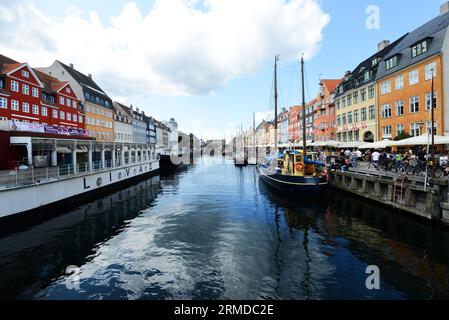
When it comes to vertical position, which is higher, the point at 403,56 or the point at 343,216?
the point at 403,56

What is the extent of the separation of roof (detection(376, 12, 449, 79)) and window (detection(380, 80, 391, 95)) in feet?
3.88

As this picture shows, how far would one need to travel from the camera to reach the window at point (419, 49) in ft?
101

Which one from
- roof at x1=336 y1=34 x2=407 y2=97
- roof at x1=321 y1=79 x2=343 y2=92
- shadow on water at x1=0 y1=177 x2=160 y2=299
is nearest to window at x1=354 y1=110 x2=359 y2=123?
roof at x1=336 y1=34 x2=407 y2=97

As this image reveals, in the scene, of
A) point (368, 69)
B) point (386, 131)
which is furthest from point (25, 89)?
point (368, 69)

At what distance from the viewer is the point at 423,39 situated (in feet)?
101

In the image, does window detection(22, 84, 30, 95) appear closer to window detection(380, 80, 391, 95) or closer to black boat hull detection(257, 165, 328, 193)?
black boat hull detection(257, 165, 328, 193)

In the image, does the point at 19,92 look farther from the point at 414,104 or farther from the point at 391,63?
the point at 391,63

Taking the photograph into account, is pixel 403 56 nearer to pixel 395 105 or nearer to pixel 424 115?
pixel 395 105

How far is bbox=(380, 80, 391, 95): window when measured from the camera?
1441 inches

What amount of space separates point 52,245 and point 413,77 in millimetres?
41705

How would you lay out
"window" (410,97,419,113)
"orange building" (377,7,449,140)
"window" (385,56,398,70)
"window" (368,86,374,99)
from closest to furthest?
"orange building" (377,7,449,140), "window" (410,97,419,113), "window" (385,56,398,70), "window" (368,86,374,99)
